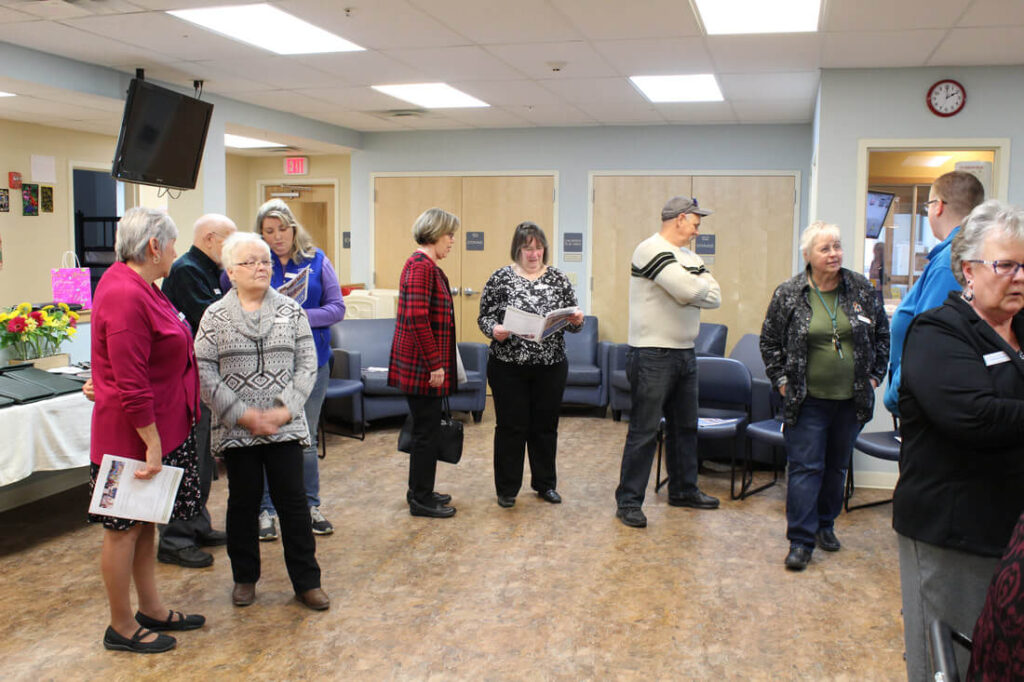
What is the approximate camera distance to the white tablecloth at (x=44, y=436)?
3.61 metres

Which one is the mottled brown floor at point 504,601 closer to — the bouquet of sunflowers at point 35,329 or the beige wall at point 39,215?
the bouquet of sunflowers at point 35,329

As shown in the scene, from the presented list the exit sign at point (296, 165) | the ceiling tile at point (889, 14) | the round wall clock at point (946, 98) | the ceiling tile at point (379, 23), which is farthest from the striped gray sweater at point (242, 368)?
the exit sign at point (296, 165)

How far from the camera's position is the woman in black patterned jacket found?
11.8 ft

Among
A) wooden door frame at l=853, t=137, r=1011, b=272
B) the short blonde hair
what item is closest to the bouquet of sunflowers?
the short blonde hair

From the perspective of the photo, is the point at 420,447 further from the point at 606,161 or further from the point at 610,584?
the point at 606,161

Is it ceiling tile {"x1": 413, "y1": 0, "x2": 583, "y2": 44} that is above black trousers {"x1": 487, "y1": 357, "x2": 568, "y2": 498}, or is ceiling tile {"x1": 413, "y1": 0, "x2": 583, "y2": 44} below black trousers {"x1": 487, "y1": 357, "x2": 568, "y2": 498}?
above

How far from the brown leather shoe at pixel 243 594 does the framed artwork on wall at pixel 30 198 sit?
244 inches

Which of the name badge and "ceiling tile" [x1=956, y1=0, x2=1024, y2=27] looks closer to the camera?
the name badge

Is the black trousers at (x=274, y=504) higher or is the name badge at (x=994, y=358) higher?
the name badge at (x=994, y=358)

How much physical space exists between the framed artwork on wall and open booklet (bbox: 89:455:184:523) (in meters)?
6.32

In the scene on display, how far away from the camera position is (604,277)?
8.16m

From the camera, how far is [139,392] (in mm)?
2645

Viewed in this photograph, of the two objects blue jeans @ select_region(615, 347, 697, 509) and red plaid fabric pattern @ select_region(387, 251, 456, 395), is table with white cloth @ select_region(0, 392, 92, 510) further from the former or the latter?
blue jeans @ select_region(615, 347, 697, 509)

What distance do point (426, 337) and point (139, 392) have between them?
5.35 feet
